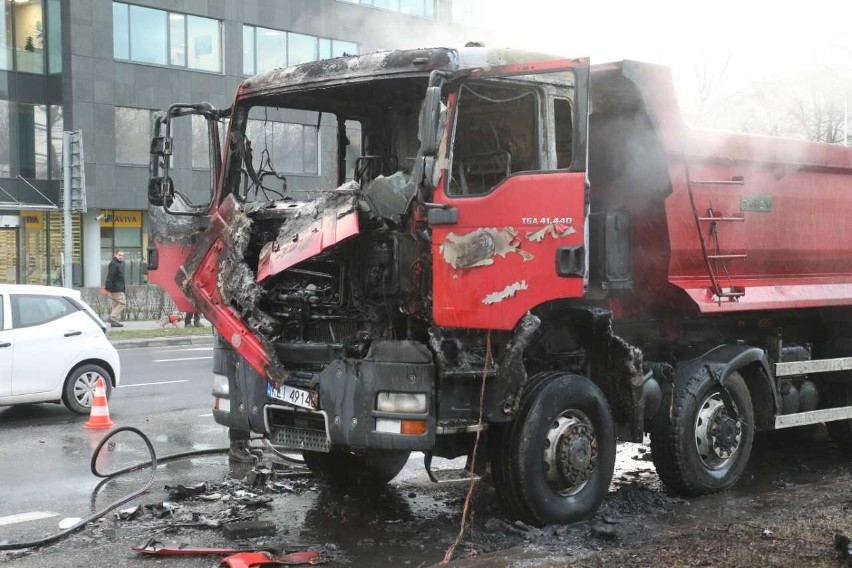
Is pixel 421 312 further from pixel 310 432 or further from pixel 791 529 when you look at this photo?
pixel 791 529

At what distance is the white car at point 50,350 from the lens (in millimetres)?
11016

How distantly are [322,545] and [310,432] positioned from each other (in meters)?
0.71

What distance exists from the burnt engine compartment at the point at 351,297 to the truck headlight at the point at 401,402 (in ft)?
1.17

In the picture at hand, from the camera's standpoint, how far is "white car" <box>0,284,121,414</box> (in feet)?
36.1

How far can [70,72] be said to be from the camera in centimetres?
3256

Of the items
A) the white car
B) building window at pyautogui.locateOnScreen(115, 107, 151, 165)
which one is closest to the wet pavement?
the white car

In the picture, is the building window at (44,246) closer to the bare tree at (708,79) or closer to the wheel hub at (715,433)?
the bare tree at (708,79)

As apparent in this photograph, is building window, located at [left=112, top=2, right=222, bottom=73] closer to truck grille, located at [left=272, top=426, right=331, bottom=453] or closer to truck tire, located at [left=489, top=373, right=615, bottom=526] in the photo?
truck grille, located at [left=272, top=426, right=331, bottom=453]

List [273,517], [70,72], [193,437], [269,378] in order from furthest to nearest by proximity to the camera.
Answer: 1. [70,72]
2. [193,437]
3. [273,517]
4. [269,378]

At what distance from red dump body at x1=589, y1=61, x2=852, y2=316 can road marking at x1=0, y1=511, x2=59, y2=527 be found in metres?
4.21

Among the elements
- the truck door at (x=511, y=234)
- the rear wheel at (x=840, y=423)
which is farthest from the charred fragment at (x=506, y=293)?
the rear wheel at (x=840, y=423)

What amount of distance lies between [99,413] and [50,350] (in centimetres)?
123

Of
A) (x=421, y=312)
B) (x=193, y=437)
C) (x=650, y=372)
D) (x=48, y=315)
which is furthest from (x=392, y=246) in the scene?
(x=48, y=315)

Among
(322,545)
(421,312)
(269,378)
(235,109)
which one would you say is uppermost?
(235,109)
